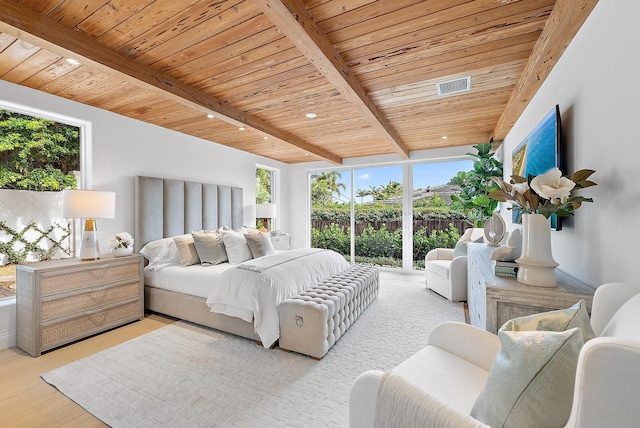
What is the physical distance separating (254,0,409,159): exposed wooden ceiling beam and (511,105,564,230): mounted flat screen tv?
58.3 inches

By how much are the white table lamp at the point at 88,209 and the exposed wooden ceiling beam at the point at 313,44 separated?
7.97 feet

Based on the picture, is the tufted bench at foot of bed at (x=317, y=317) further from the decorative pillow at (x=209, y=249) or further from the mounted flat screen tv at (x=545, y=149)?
the mounted flat screen tv at (x=545, y=149)

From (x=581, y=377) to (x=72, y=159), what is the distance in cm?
430

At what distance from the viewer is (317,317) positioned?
91.0 inches

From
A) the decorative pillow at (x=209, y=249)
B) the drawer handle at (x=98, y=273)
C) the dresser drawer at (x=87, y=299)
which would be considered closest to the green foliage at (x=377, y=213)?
the decorative pillow at (x=209, y=249)

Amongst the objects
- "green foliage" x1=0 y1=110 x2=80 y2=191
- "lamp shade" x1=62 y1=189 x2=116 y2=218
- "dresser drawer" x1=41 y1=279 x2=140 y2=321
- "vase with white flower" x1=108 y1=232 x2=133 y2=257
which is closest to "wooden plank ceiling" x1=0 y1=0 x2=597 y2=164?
"green foliage" x1=0 y1=110 x2=80 y2=191

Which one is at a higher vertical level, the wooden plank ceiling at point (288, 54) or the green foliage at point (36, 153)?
the wooden plank ceiling at point (288, 54)

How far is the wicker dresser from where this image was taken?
7.84ft

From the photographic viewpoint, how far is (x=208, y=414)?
170 cm

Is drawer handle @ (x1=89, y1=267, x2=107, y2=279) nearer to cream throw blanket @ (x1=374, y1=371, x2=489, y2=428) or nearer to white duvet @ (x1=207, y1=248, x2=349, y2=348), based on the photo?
white duvet @ (x1=207, y1=248, x2=349, y2=348)

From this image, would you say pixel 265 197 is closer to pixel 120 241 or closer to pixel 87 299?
pixel 120 241

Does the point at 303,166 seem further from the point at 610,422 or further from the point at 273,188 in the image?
the point at 610,422

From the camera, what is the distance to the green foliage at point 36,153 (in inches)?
104

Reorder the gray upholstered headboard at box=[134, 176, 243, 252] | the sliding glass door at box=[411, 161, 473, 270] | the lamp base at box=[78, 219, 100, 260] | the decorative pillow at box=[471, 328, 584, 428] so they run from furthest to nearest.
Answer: the sliding glass door at box=[411, 161, 473, 270]
the gray upholstered headboard at box=[134, 176, 243, 252]
the lamp base at box=[78, 219, 100, 260]
the decorative pillow at box=[471, 328, 584, 428]
